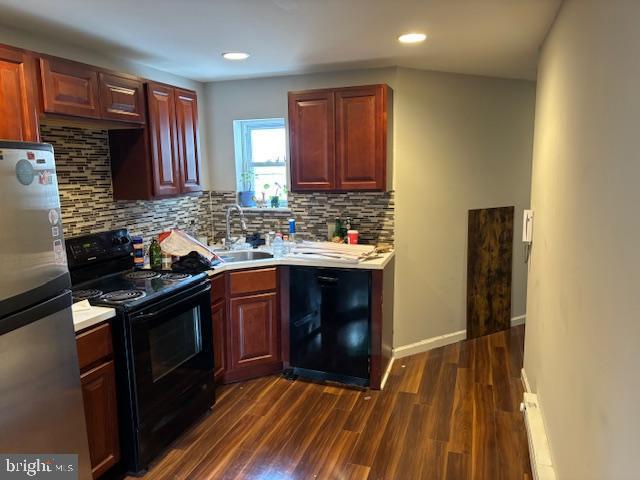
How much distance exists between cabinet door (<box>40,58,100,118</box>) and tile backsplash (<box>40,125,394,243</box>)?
1.11ft

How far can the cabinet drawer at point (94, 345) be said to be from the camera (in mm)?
1959

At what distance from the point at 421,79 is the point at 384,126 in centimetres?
62

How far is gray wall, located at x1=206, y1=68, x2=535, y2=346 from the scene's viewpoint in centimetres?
342

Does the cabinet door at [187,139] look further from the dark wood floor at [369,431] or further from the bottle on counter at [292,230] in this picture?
the dark wood floor at [369,431]

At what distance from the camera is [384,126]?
3080 mm

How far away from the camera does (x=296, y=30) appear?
2404mm

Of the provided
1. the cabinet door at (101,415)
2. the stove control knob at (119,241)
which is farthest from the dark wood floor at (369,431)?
the stove control knob at (119,241)

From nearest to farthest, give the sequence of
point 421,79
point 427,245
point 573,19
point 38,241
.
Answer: point 38,241
point 573,19
point 421,79
point 427,245

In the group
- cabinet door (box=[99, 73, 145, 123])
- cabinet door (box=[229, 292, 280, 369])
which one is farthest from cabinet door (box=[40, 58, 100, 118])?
cabinet door (box=[229, 292, 280, 369])

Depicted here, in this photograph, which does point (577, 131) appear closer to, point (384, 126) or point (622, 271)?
point (622, 271)

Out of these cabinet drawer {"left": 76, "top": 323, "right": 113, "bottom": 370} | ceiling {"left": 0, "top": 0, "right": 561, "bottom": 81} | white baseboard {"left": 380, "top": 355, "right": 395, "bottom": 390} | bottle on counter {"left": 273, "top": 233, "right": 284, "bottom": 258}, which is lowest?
white baseboard {"left": 380, "top": 355, "right": 395, "bottom": 390}

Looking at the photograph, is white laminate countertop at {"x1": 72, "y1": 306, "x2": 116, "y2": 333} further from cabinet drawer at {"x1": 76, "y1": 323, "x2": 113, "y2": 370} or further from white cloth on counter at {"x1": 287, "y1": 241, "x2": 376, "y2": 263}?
white cloth on counter at {"x1": 287, "y1": 241, "x2": 376, "y2": 263}

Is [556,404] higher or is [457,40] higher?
[457,40]

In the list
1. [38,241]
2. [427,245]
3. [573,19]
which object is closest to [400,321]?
[427,245]
